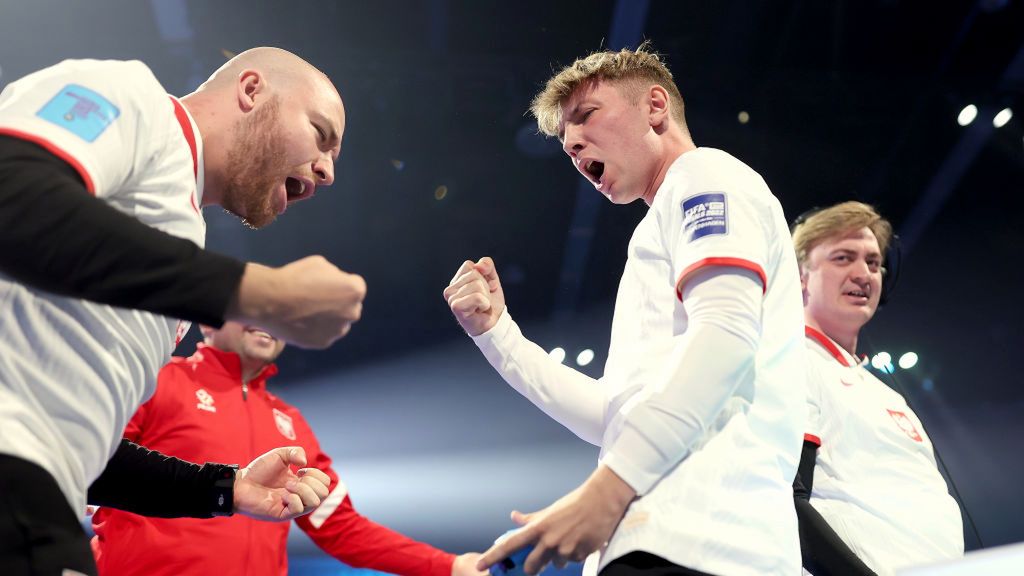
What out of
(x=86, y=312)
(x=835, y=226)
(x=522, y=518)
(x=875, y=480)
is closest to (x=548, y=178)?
(x=835, y=226)

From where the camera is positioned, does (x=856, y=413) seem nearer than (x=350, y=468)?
Yes

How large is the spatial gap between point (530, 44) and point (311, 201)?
1426 mm

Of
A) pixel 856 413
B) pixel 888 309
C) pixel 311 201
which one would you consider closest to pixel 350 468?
pixel 311 201

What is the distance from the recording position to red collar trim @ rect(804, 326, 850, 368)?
225 centimetres

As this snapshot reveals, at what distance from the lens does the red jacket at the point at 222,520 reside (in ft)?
7.25

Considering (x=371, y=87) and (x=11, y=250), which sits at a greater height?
(x=371, y=87)

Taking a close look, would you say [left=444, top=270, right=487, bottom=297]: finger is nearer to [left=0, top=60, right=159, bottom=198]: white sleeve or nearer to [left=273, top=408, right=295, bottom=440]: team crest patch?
[left=0, top=60, right=159, bottom=198]: white sleeve

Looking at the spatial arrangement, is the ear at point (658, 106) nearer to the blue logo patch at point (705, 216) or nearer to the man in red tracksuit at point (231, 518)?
the blue logo patch at point (705, 216)

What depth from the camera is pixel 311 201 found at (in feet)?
13.9

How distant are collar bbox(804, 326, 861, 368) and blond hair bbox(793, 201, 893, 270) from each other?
0.29 meters

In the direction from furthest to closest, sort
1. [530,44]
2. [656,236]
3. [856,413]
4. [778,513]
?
[530,44], [856,413], [656,236], [778,513]

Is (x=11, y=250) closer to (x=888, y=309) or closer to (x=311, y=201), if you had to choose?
(x=311, y=201)

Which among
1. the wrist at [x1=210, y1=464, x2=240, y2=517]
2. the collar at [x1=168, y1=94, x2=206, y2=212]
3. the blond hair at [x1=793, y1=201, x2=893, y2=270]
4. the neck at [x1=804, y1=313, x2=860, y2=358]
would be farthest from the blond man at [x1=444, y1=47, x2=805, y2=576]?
the blond hair at [x1=793, y1=201, x2=893, y2=270]

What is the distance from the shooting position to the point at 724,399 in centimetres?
105
